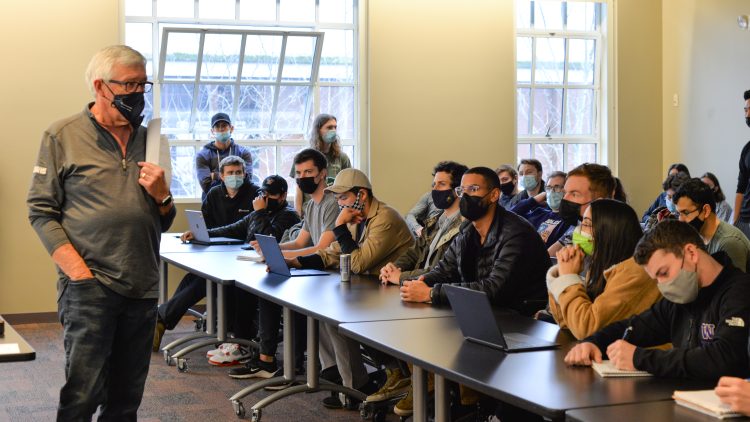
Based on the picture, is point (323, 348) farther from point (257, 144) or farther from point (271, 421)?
point (257, 144)

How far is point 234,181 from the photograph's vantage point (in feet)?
23.6

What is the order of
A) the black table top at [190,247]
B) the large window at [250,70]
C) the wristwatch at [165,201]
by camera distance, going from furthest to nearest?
the large window at [250,70], the black table top at [190,247], the wristwatch at [165,201]

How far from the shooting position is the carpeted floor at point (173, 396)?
467 cm

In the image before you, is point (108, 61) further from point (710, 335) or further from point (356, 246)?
point (356, 246)

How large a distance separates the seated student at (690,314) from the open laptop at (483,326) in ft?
0.80

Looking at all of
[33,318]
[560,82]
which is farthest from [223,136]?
[560,82]

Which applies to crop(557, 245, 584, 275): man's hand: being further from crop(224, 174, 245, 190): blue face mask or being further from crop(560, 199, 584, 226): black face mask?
crop(224, 174, 245, 190): blue face mask

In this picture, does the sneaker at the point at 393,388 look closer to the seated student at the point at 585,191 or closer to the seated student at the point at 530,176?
the seated student at the point at 585,191

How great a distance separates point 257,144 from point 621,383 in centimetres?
650

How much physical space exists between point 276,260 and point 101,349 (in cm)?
214

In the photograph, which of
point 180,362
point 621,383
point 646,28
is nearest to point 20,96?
point 180,362

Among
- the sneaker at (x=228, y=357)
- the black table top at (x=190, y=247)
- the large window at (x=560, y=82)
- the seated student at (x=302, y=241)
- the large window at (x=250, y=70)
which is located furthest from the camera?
the large window at (x=560, y=82)

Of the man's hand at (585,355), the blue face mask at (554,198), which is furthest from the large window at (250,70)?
the man's hand at (585,355)

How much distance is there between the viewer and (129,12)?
8.10 meters
